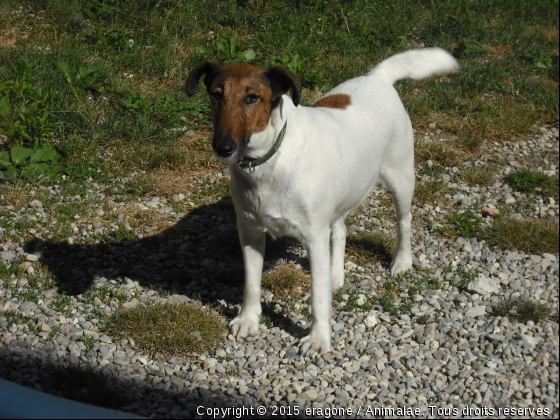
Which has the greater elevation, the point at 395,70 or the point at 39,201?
the point at 395,70

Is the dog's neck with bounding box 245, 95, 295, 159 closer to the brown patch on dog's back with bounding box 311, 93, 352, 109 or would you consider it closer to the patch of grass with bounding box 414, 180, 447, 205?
the brown patch on dog's back with bounding box 311, 93, 352, 109

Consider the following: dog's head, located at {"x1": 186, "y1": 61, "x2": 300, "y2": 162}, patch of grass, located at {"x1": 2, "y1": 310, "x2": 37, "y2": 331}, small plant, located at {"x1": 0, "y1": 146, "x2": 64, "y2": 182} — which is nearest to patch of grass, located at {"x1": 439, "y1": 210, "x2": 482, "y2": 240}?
dog's head, located at {"x1": 186, "y1": 61, "x2": 300, "y2": 162}

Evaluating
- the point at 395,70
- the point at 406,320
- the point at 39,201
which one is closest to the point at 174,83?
the point at 39,201

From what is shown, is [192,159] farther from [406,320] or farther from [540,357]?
[540,357]

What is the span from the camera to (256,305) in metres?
4.43

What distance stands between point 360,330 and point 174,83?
433 centimetres

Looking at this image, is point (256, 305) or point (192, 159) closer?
point (256, 305)

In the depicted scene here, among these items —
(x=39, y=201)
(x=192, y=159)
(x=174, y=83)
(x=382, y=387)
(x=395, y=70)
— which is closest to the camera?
(x=382, y=387)

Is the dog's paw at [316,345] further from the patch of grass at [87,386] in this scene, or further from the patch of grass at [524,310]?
the patch of grass at [524,310]

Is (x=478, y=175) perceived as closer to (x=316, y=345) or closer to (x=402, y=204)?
(x=402, y=204)

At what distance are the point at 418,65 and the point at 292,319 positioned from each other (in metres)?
2.08

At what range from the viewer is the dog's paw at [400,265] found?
5.02m

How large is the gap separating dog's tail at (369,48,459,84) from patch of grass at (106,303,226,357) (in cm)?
223

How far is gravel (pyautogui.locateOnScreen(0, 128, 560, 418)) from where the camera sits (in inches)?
98.0
